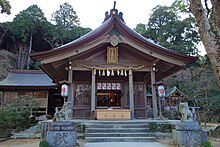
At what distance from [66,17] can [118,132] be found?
114 feet

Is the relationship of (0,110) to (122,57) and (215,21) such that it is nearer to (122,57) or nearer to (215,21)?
(122,57)

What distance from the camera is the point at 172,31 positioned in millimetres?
31891

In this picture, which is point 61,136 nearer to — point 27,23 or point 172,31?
point 27,23

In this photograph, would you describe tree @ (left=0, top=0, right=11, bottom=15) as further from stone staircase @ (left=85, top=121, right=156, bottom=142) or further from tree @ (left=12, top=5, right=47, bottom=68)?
stone staircase @ (left=85, top=121, right=156, bottom=142)

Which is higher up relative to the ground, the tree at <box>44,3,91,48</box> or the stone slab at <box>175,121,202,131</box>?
the tree at <box>44,3,91,48</box>

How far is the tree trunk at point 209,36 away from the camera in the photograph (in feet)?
13.0

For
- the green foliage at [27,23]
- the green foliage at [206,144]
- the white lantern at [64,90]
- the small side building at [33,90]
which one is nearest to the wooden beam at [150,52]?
the white lantern at [64,90]

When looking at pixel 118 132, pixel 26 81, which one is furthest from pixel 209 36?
pixel 26 81

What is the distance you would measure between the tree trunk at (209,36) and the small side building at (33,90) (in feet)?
50.2

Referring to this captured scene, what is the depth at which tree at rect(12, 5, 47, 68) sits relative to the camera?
30.2 meters

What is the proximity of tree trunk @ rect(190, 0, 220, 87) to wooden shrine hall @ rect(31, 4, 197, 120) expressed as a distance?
5409mm

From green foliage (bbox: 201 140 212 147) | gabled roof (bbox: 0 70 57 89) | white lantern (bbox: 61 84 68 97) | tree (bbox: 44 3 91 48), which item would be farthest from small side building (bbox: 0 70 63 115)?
green foliage (bbox: 201 140 212 147)

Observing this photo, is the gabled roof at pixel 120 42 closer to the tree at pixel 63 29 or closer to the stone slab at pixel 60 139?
the stone slab at pixel 60 139

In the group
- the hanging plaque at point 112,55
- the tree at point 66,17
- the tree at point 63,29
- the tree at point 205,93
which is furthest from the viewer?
the tree at point 66,17
